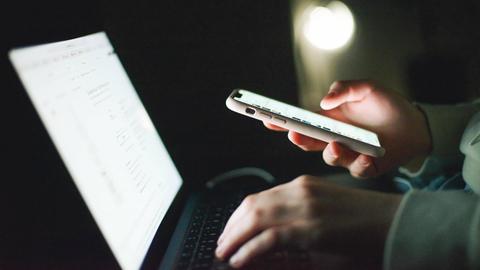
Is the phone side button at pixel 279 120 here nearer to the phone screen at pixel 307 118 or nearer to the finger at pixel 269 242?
the phone screen at pixel 307 118

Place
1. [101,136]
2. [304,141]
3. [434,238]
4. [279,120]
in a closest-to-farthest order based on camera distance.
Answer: [434,238] < [101,136] < [279,120] < [304,141]

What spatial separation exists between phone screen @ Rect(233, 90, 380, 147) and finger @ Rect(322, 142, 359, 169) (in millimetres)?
28

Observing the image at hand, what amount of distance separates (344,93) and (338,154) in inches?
6.5

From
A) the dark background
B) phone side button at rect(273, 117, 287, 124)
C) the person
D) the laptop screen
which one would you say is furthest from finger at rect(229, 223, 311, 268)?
the dark background

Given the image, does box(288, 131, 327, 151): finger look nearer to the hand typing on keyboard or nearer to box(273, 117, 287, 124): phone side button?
box(273, 117, 287, 124): phone side button

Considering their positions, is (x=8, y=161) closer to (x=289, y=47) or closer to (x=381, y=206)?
(x=381, y=206)

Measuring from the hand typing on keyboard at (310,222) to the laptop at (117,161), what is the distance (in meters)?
0.06

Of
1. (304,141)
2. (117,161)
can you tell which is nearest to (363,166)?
(304,141)

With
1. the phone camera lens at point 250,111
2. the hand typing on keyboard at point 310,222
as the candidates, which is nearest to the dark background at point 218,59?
the phone camera lens at point 250,111

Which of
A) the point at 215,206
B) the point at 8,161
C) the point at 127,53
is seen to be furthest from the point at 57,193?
the point at 127,53

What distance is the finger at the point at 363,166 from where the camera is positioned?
0.82 m

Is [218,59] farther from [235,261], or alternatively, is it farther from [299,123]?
[235,261]

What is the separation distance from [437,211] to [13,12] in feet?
2.21

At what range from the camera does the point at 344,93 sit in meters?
0.87
